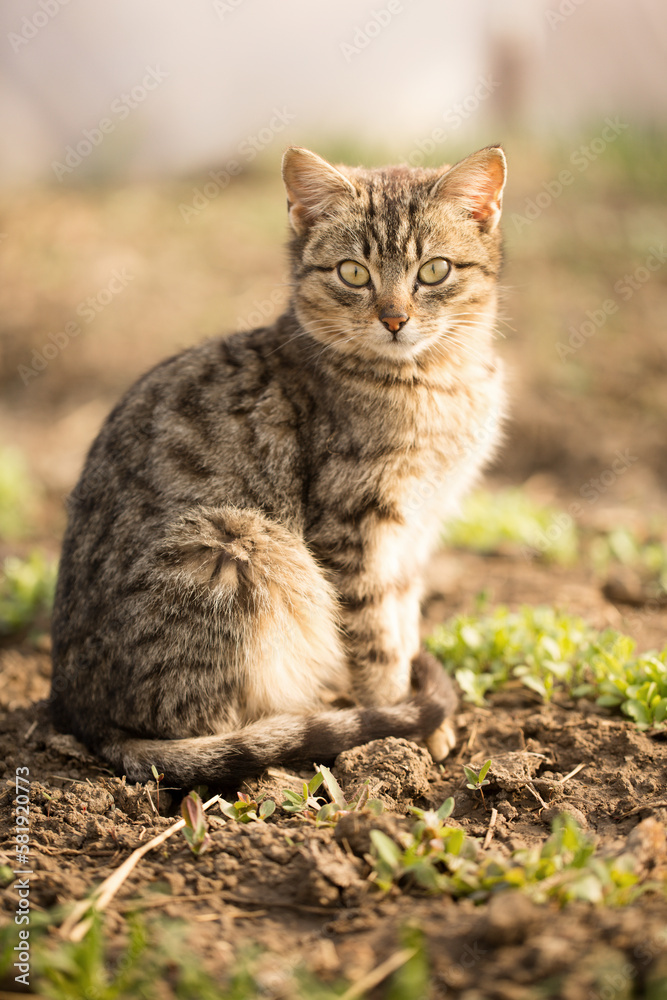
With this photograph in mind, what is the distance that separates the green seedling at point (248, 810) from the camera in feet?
8.02

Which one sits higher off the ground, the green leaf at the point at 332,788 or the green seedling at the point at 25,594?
the green leaf at the point at 332,788

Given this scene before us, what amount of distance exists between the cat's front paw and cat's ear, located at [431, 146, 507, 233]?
7.12 feet

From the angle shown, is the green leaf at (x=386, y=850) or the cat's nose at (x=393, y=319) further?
the cat's nose at (x=393, y=319)

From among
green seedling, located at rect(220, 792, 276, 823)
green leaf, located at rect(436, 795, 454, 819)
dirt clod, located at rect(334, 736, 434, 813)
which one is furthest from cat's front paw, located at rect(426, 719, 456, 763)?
green seedling, located at rect(220, 792, 276, 823)

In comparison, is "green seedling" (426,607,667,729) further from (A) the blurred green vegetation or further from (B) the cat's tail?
(A) the blurred green vegetation

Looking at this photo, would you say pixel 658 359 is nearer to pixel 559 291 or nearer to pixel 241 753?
pixel 559 291

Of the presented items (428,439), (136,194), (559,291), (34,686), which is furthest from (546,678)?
(136,194)

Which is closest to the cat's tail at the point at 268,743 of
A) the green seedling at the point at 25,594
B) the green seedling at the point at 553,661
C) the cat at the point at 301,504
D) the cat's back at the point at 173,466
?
the cat at the point at 301,504

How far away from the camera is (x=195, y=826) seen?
7.46 ft

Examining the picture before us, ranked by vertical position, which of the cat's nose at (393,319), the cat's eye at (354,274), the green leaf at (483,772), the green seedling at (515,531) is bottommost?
the green leaf at (483,772)

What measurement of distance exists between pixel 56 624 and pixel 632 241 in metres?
7.49

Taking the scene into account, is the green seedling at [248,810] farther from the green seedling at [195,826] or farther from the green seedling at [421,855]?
the green seedling at [421,855]

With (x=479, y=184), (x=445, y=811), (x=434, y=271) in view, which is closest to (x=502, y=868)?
(x=445, y=811)

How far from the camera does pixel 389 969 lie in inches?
64.7
